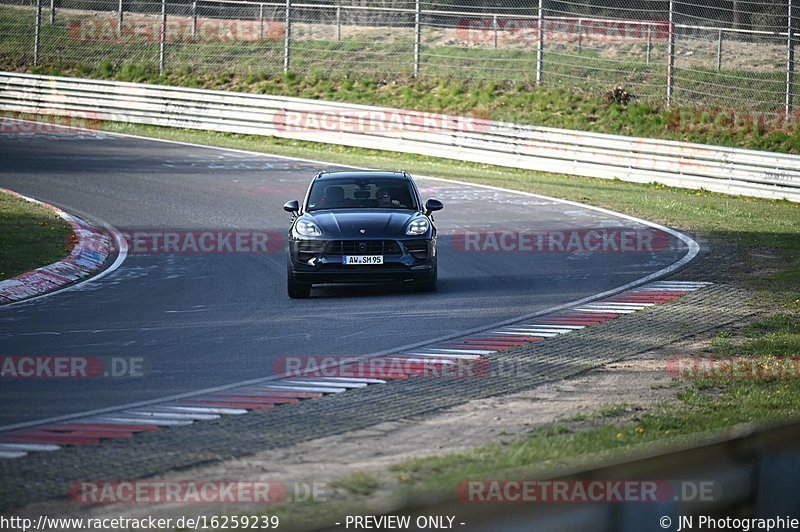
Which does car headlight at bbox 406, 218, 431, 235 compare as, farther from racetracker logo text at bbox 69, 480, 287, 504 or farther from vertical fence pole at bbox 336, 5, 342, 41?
vertical fence pole at bbox 336, 5, 342, 41

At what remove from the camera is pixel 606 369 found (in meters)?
10.2

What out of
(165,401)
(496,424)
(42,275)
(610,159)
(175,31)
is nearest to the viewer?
(496,424)

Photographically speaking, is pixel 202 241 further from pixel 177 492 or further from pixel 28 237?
pixel 177 492

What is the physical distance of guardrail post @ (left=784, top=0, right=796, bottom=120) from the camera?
2820 cm

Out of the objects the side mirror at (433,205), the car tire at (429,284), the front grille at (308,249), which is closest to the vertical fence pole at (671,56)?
the side mirror at (433,205)

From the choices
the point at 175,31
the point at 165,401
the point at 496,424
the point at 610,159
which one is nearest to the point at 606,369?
the point at 496,424

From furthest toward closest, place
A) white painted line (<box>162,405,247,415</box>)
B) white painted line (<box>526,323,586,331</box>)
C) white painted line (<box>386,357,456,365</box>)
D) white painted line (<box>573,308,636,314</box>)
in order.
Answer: white painted line (<box>573,308,636,314</box>), white painted line (<box>526,323,586,331</box>), white painted line (<box>386,357,456,365</box>), white painted line (<box>162,405,247,415</box>)

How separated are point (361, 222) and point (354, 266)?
0.69 m

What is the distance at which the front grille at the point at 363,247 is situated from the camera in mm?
14039

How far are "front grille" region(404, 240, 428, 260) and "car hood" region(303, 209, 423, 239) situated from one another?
182 millimetres

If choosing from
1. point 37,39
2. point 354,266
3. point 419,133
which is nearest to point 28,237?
point 354,266

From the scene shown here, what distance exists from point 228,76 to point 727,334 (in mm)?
28712

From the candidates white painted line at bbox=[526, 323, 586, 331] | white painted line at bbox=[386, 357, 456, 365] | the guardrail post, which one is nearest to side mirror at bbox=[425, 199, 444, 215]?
white painted line at bbox=[526, 323, 586, 331]

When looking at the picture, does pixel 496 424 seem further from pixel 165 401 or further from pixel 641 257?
pixel 641 257
